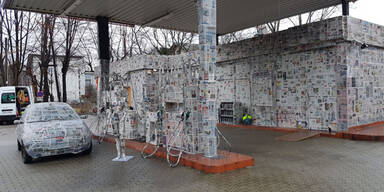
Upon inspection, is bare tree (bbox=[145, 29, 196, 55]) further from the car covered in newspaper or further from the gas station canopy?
the car covered in newspaper

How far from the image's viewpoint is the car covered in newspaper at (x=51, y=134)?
728 cm

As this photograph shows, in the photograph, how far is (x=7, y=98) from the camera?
65.0 feet

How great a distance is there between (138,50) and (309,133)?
25379mm

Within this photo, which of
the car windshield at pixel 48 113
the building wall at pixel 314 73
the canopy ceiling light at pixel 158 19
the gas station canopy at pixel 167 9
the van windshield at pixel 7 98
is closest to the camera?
the car windshield at pixel 48 113

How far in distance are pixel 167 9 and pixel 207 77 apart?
6.46m

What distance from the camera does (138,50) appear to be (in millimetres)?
32562

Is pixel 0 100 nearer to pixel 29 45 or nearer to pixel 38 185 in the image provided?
pixel 29 45

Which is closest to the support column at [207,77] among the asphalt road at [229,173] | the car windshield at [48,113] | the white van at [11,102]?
the asphalt road at [229,173]

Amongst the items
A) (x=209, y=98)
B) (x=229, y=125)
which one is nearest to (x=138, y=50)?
(x=229, y=125)

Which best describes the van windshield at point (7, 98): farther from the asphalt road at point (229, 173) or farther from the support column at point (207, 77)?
the support column at point (207, 77)

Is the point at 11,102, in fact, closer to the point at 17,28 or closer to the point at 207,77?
the point at 17,28

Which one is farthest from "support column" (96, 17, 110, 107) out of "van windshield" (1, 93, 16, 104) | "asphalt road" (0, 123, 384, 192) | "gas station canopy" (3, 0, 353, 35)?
"van windshield" (1, 93, 16, 104)

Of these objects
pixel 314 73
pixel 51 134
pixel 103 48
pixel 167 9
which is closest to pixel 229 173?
pixel 51 134

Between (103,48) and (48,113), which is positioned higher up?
(103,48)
